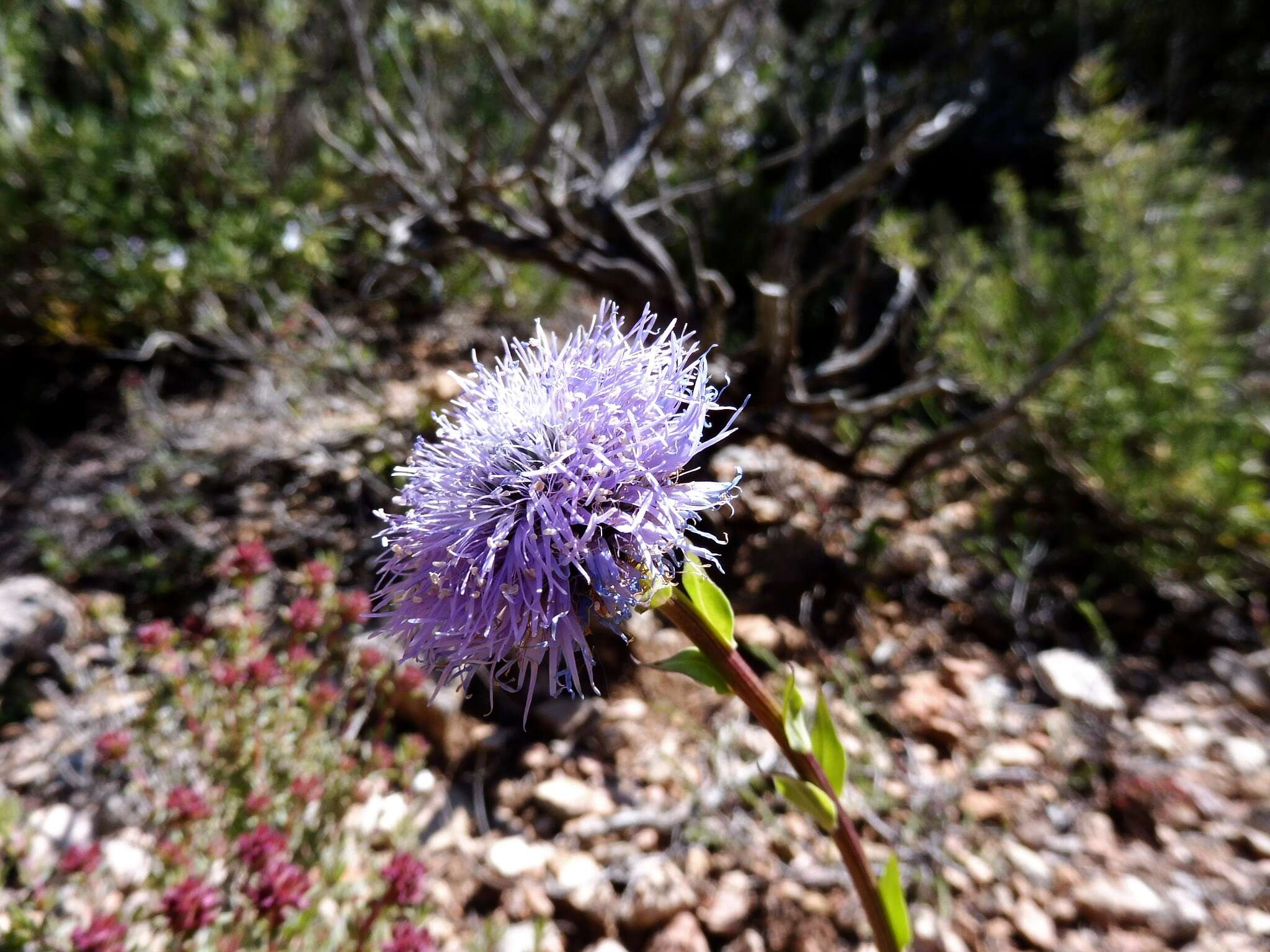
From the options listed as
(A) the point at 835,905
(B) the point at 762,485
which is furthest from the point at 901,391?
(A) the point at 835,905

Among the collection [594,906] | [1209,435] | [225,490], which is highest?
[225,490]

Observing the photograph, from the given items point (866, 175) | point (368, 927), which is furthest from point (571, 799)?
point (866, 175)

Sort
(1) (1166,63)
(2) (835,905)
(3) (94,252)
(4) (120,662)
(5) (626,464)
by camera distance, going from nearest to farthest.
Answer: (5) (626,464) < (2) (835,905) < (4) (120,662) < (3) (94,252) < (1) (1166,63)

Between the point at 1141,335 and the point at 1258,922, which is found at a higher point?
the point at 1141,335

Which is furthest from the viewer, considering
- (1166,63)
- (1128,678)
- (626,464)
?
(1166,63)

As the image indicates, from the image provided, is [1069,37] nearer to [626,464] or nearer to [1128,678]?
[1128,678]

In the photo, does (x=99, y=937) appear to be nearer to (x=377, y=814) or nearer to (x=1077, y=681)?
(x=377, y=814)

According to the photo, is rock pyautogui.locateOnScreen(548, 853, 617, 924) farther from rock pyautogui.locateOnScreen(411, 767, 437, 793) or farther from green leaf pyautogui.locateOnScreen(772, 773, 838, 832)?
green leaf pyautogui.locateOnScreen(772, 773, 838, 832)
